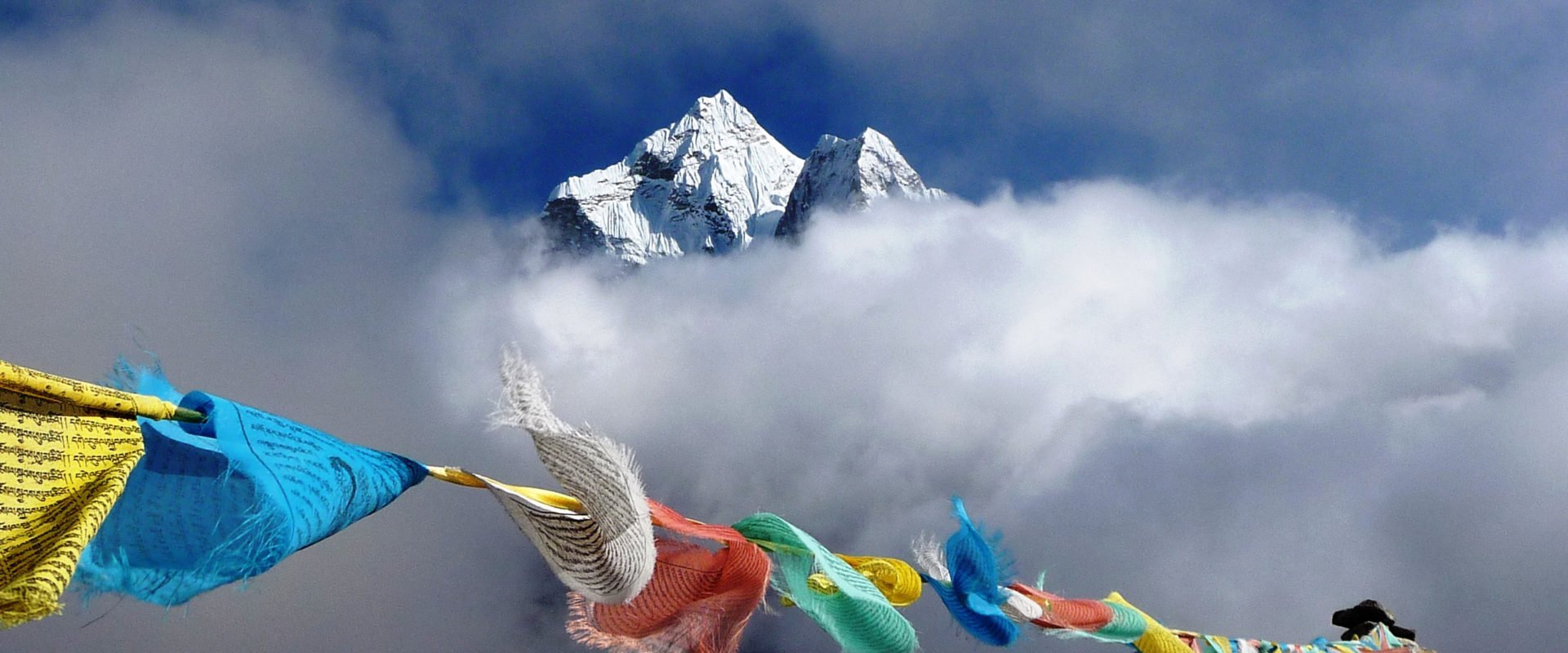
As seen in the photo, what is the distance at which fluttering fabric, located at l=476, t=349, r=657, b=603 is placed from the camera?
237 cm

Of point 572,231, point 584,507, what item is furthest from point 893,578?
point 572,231

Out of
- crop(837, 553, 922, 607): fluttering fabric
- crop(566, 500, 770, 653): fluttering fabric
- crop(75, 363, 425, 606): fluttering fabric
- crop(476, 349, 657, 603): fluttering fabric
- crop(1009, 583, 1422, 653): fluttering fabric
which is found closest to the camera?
crop(75, 363, 425, 606): fluttering fabric

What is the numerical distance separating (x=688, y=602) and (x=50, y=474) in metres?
1.94

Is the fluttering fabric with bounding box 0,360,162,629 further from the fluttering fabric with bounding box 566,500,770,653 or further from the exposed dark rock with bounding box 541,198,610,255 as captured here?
the exposed dark rock with bounding box 541,198,610,255

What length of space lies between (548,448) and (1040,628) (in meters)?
2.74

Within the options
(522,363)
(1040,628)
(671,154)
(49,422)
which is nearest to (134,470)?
(49,422)

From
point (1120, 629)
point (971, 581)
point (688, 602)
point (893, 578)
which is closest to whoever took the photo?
point (688, 602)

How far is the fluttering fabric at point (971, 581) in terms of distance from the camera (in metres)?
3.80

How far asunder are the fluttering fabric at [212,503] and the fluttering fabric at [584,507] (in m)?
0.43

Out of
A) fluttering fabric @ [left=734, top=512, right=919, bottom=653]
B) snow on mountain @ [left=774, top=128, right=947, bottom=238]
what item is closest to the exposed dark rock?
snow on mountain @ [left=774, top=128, right=947, bottom=238]

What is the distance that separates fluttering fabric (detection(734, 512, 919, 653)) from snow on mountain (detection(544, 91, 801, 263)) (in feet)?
538

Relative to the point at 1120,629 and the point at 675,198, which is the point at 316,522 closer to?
the point at 1120,629

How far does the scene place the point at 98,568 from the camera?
84.6 inches

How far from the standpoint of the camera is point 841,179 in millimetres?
164625
